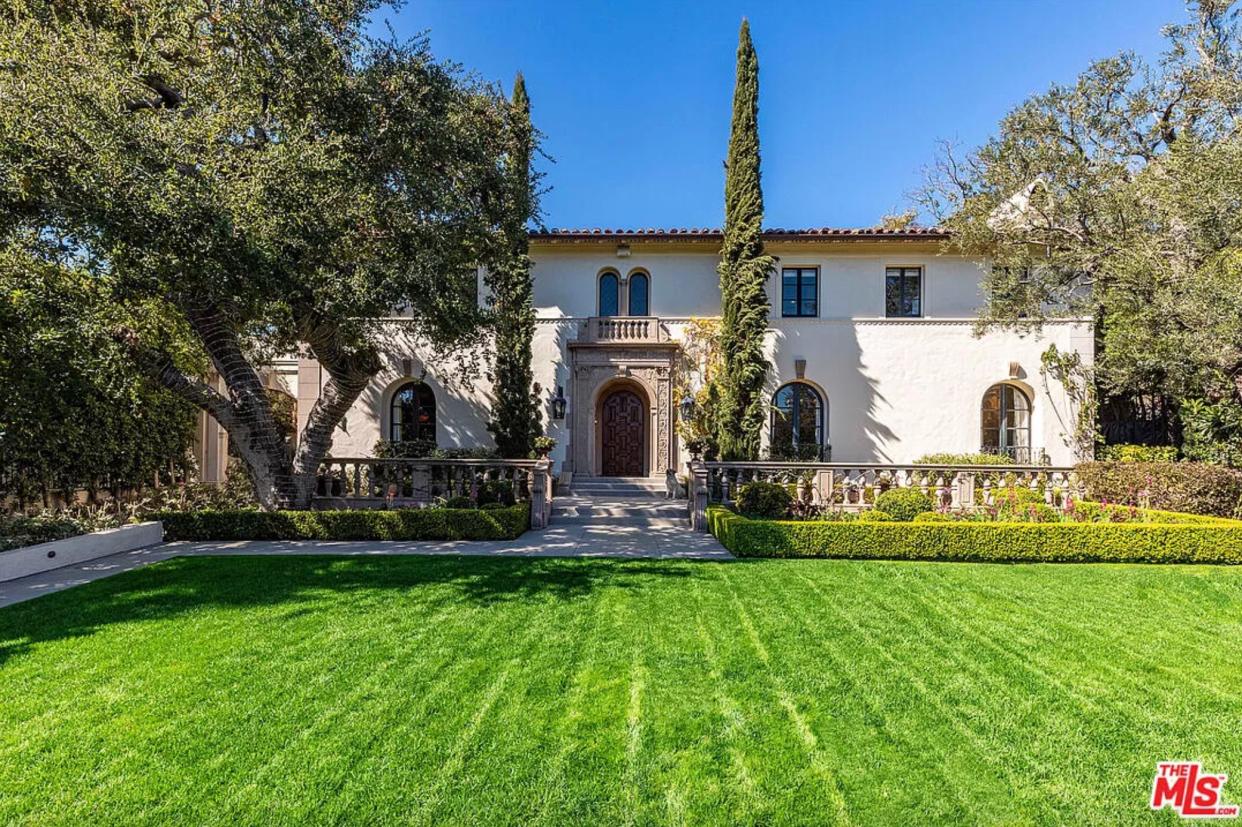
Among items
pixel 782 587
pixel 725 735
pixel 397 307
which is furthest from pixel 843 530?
pixel 397 307

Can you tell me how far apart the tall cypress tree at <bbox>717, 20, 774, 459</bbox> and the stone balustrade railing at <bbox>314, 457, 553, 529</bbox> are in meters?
5.65

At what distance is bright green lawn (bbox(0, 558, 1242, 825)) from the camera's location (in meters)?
2.70

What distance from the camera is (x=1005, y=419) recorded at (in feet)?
51.6

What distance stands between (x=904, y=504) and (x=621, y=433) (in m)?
8.69

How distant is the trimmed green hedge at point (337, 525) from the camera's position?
9.53 meters

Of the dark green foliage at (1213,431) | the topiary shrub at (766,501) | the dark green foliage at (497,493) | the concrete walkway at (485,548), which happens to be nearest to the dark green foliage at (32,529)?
the concrete walkway at (485,548)

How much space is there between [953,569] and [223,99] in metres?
12.1

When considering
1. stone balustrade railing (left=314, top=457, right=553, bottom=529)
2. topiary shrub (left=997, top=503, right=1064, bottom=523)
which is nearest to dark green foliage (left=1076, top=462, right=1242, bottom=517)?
topiary shrub (left=997, top=503, right=1064, bottom=523)

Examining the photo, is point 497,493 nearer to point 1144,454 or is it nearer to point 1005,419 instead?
point 1005,419

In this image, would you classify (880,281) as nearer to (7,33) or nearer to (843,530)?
(843,530)

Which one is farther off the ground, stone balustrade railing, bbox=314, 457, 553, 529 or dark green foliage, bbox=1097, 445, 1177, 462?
dark green foliage, bbox=1097, 445, 1177, 462

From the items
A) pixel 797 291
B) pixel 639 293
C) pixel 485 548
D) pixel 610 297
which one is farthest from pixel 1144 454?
pixel 485 548

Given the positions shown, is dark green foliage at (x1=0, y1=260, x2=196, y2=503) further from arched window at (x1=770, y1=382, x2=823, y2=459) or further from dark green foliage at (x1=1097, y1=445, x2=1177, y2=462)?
dark green foliage at (x1=1097, y1=445, x2=1177, y2=462)

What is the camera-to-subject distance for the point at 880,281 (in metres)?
16.4
